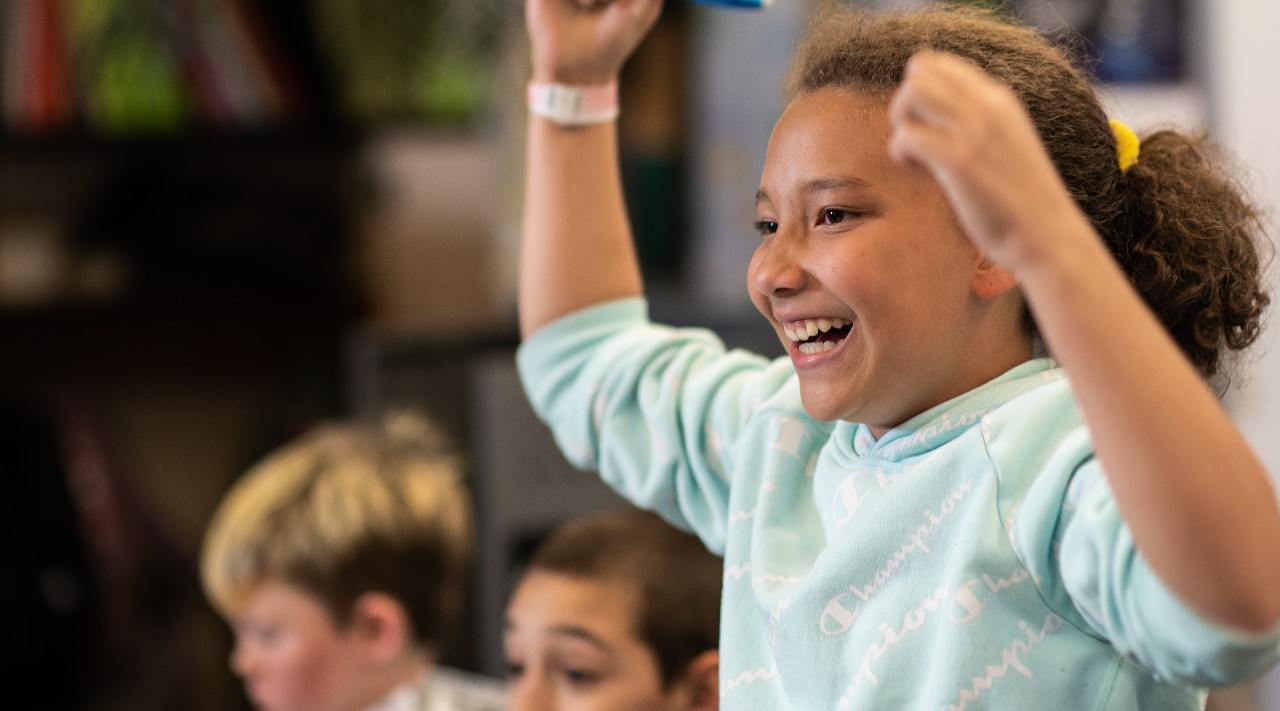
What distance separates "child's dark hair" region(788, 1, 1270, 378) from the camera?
0.77 m

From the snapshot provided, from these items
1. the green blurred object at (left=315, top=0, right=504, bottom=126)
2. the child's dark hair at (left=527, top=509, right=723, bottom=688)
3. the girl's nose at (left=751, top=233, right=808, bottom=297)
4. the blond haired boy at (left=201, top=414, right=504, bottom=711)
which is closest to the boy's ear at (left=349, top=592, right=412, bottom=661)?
the blond haired boy at (left=201, top=414, right=504, bottom=711)

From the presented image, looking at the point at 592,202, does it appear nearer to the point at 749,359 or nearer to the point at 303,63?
the point at 749,359

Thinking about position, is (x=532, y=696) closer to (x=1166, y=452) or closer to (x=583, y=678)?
(x=583, y=678)

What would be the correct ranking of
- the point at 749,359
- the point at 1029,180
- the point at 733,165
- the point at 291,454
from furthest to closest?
the point at 733,165 → the point at 291,454 → the point at 749,359 → the point at 1029,180

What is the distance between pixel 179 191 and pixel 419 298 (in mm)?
656

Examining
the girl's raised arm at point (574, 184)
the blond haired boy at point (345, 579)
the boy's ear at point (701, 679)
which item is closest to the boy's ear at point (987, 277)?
the girl's raised arm at point (574, 184)

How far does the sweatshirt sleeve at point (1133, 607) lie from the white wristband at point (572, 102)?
0.50 meters

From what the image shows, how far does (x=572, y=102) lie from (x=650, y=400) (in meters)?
0.23

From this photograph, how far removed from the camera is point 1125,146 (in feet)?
2.66

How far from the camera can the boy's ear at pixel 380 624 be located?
5.54ft

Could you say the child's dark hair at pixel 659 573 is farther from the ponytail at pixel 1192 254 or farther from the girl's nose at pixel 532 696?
the ponytail at pixel 1192 254

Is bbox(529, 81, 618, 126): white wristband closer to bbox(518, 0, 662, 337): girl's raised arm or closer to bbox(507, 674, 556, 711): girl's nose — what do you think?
bbox(518, 0, 662, 337): girl's raised arm

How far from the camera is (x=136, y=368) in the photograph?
3.16 meters

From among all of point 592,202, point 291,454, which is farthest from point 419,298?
point 592,202
